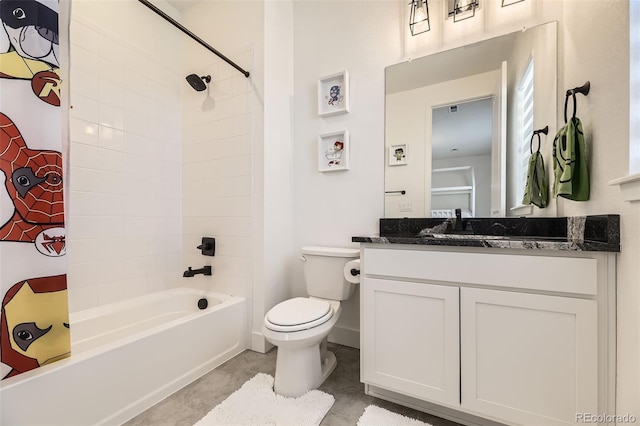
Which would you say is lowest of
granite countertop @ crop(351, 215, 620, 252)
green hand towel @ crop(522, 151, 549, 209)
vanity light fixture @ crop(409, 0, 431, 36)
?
granite countertop @ crop(351, 215, 620, 252)

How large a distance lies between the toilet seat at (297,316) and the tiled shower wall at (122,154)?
4.10ft

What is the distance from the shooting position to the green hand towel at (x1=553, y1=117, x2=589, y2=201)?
1.13 m

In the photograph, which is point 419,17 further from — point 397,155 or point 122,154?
point 122,154

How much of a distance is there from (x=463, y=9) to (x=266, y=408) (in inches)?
99.0

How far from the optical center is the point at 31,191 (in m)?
1.06

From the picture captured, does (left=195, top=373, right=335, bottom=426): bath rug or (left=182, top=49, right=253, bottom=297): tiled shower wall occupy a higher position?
(left=182, top=49, right=253, bottom=297): tiled shower wall

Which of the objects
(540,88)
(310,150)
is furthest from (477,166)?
(310,150)

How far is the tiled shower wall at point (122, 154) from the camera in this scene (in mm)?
1763

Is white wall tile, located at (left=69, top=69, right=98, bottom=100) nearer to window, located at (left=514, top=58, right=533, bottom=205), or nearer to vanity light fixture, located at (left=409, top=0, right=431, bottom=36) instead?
vanity light fixture, located at (left=409, top=0, right=431, bottom=36)

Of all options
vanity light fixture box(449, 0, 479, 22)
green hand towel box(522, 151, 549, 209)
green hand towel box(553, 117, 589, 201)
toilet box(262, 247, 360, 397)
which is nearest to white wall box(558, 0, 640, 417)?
green hand towel box(553, 117, 589, 201)

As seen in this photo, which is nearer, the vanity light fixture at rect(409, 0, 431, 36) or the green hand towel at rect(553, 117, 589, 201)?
the green hand towel at rect(553, 117, 589, 201)

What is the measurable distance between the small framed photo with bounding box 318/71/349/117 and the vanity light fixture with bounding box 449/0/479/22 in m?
0.74

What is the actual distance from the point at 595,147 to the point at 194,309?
2.52 m

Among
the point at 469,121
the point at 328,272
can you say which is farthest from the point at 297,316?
the point at 469,121
